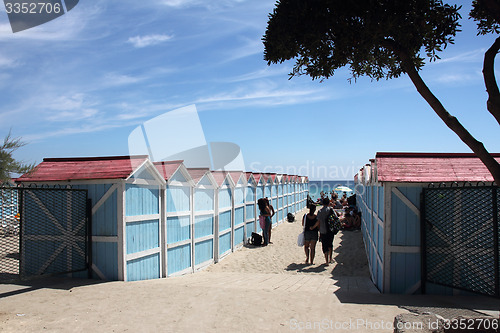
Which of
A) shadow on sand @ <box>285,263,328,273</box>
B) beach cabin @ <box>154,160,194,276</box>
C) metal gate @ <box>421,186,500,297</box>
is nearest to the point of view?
metal gate @ <box>421,186,500,297</box>

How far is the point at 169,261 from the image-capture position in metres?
8.59

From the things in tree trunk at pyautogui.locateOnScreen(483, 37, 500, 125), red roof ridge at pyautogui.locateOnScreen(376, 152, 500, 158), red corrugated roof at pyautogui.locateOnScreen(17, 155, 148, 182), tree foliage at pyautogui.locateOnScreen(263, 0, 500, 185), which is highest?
tree foliage at pyautogui.locateOnScreen(263, 0, 500, 185)

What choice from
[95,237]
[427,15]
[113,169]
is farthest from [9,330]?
[427,15]

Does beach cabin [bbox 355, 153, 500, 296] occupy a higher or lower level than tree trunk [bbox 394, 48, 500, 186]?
lower

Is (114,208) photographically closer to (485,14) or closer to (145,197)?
(145,197)

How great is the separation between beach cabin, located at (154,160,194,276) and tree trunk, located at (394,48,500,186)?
5.67 metres

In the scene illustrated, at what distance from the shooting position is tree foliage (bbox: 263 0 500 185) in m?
4.38

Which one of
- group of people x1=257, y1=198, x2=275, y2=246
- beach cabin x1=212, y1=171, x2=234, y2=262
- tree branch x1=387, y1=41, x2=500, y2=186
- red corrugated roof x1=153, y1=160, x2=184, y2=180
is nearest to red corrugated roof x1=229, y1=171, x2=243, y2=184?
beach cabin x1=212, y1=171, x2=234, y2=262

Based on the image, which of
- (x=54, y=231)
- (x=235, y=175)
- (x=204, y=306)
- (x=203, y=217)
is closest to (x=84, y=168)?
(x=54, y=231)

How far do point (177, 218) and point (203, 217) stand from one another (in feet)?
5.37

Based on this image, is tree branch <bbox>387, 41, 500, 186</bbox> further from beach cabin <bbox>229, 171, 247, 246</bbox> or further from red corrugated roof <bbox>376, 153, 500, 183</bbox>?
beach cabin <bbox>229, 171, 247, 246</bbox>

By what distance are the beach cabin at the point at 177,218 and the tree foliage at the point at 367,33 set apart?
4503 mm

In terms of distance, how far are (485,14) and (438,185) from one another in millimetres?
2557

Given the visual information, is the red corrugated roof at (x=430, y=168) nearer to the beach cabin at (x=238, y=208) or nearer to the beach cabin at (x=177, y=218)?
the beach cabin at (x=177, y=218)
